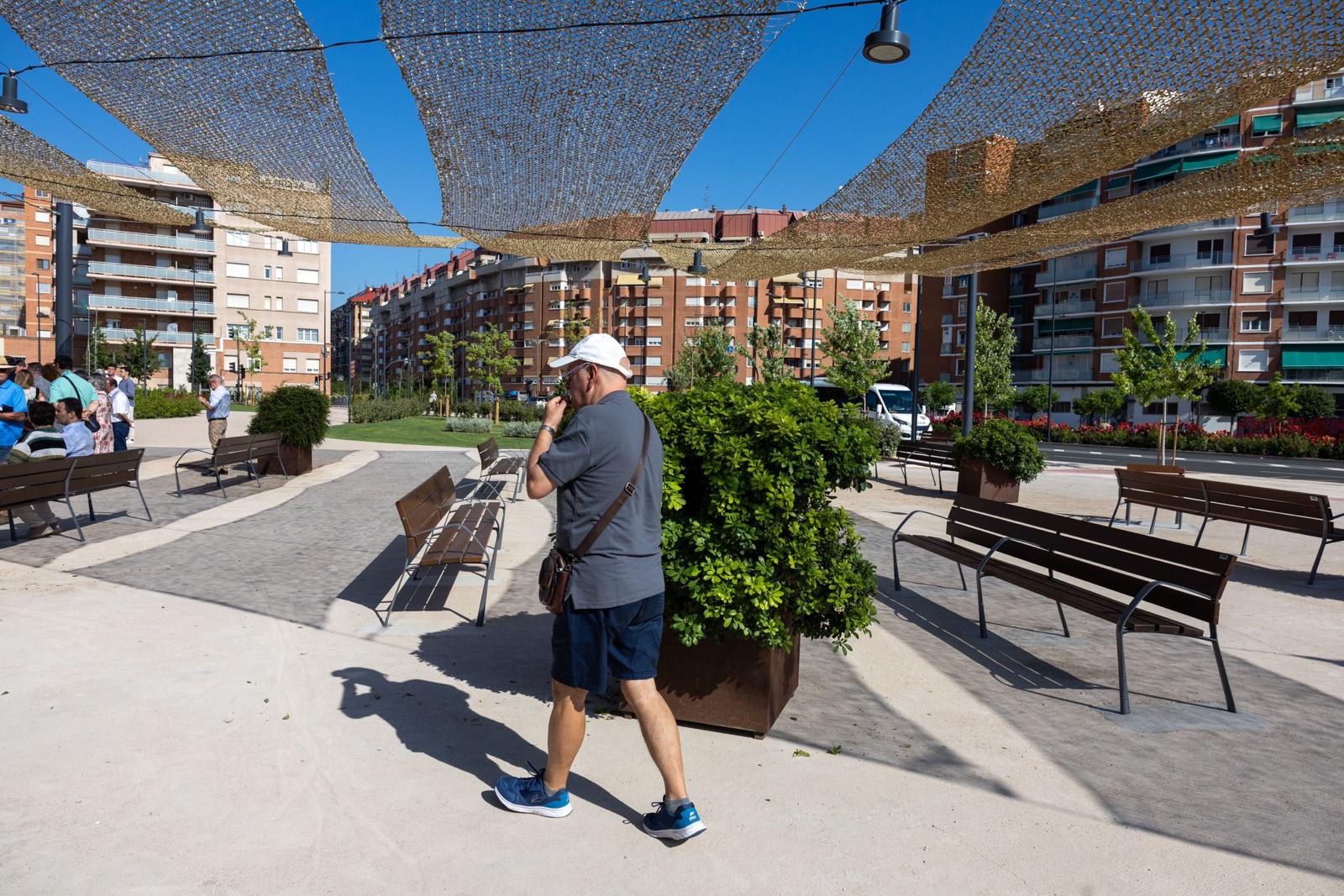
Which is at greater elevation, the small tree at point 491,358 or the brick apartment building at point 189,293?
the brick apartment building at point 189,293

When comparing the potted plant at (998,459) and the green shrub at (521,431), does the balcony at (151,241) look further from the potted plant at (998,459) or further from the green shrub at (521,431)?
the potted plant at (998,459)

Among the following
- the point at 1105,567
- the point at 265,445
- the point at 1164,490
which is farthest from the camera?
the point at 265,445

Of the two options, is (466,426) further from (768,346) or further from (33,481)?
(33,481)

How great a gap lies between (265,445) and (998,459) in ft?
33.1

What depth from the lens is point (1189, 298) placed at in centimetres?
5381

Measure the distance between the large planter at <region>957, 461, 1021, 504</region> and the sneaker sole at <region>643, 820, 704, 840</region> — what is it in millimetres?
9639

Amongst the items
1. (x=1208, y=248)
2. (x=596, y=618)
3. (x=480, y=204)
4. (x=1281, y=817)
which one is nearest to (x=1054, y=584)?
(x=1281, y=817)

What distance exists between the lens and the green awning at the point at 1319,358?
50406 mm

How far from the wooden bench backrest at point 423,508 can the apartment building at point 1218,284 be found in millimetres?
47199

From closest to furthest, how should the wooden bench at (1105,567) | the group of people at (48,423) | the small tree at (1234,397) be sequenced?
the wooden bench at (1105,567) → the group of people at (48,423) → the small tree at (1234,397)

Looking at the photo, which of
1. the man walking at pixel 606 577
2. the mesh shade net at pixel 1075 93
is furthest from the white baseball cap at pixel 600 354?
the mesh shade net at pixel 1075 93

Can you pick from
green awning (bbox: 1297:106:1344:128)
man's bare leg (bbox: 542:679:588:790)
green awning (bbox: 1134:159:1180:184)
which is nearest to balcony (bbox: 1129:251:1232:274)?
green awning (bbox: 1134:159:1180:184)

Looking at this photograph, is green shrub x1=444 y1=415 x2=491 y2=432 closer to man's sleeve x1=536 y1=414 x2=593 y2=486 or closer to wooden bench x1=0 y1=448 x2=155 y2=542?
wooden bench x1=0 y1=448 x2=155 y2=542

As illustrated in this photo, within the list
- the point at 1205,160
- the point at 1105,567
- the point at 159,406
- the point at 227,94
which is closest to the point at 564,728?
the point at 1105,567
